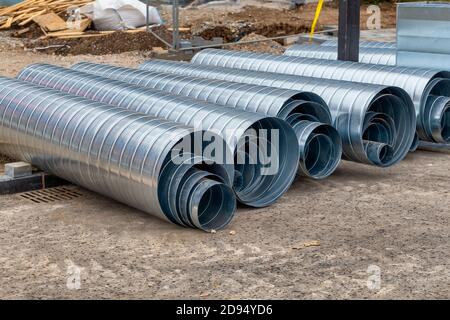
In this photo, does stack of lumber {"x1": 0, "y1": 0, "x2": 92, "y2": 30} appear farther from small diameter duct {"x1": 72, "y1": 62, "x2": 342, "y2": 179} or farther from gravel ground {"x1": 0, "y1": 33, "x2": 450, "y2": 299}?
gravel ground {"x1": 0, "y1": 33, "x2": 450, "y2": 299}

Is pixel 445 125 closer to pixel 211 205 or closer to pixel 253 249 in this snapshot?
pixel 211 205

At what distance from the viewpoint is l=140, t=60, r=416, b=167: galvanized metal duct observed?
8.41 m

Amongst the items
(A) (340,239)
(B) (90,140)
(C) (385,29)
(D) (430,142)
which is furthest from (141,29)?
(A) (340,239)

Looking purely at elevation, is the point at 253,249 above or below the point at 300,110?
below

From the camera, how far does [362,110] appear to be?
8.32m

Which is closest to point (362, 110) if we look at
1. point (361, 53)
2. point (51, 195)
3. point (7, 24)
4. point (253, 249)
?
point (253, 249)

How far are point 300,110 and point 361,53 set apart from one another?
3773 mm

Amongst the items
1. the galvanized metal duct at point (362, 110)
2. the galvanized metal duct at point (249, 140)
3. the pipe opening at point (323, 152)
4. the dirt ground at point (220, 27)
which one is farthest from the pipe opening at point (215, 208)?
the dirt ground at point (220, 27)

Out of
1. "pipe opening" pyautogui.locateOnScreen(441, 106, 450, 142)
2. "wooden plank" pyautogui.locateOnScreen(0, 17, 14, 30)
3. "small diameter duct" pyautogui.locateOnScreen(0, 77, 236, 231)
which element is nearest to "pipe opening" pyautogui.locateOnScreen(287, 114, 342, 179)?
"small diameter duct" pyautogui.locateOnScreen(0, 77, 236, 231)

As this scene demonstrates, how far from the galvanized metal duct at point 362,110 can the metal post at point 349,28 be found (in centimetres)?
150

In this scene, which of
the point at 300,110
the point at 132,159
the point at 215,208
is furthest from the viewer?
the point at 300,110

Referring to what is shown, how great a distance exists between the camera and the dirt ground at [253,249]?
5629mm

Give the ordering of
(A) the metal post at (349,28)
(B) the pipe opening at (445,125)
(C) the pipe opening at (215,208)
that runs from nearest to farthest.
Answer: (C) the pipe opening at (215,208), (B) the pipe opening at (445,125), (A) the metal post at (349,28)

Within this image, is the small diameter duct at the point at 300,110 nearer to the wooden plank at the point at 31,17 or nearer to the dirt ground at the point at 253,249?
the dirt ground at the point at 253,249
